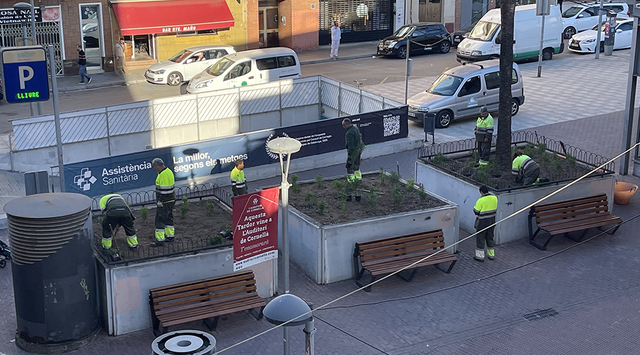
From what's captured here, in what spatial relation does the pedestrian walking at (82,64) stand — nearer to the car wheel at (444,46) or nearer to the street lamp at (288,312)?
the car wheel at (444,46)

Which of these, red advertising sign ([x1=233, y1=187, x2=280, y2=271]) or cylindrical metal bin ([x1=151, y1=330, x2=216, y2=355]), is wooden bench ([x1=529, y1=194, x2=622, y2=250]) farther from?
cylindrical metal bin ([x1=151, y1=330, x2=216, y2=355])

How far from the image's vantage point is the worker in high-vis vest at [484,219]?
14703mm

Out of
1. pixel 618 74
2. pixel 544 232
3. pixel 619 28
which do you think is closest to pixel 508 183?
pixel 544 232

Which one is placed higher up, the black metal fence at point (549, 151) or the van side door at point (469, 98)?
the van side door at point (469, 98)

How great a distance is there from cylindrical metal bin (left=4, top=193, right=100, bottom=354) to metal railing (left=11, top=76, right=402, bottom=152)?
8677 mm

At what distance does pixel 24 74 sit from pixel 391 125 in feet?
34.8

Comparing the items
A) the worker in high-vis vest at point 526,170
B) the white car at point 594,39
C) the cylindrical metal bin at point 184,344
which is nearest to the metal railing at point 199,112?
the worker in high-vis vest at point 526,170

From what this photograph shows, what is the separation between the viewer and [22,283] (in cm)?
1137

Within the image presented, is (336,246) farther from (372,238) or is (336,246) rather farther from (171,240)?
(171,240)

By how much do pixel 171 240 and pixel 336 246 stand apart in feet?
9.46

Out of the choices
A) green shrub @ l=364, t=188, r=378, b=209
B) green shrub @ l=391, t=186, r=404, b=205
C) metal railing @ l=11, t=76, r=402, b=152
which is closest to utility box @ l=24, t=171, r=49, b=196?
green shrub @ l=364, t=188, r=378, b=209

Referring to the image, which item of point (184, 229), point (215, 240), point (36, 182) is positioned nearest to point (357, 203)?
point (184, 229)

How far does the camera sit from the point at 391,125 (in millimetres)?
21688

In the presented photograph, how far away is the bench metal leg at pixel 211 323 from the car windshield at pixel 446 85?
14.0 m
